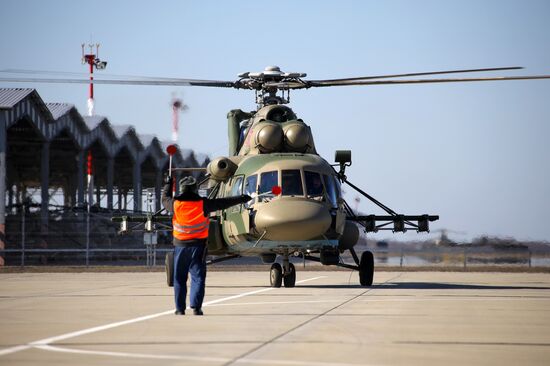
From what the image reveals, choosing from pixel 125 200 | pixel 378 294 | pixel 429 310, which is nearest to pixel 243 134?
pixel 378 294

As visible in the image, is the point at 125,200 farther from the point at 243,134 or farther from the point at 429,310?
the point at 429,310

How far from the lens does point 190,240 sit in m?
14.0

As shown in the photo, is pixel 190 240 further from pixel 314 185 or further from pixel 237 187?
pixel 237 187

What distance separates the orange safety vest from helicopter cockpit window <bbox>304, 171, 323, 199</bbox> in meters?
7.59

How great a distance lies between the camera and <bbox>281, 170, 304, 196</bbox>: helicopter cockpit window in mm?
21453

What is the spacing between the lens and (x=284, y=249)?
21.9m

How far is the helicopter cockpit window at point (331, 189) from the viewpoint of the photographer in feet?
72.3

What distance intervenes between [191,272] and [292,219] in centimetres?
686

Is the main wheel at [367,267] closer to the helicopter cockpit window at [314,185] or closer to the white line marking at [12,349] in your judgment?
the helicopter cockpit window at [314,185]

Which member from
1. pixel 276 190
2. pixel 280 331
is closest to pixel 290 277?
pixel 276 190

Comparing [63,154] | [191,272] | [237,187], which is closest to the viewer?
[191,272]

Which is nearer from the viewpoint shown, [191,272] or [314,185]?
[191,272]

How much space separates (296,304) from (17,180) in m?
69.2

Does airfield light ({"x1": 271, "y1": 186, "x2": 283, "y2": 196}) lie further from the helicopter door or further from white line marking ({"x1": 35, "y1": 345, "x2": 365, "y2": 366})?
white line marking ({"x1": 35, "y1": 345, "x2": 365, "y2": 366})
